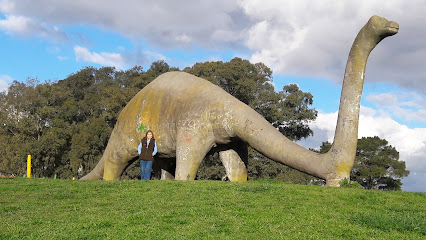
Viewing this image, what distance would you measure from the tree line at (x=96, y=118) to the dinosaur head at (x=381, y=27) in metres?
25.6

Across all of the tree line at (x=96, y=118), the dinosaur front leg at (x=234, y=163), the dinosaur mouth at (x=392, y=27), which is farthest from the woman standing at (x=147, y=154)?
the tree line at (x=96, y=118)

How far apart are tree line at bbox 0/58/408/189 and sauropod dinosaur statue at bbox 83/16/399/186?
19988 mm

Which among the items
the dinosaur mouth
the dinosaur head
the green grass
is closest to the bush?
the green grass

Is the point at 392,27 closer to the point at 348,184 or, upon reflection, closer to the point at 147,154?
the point at 348,184

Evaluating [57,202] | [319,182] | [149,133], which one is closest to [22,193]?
[57,202]

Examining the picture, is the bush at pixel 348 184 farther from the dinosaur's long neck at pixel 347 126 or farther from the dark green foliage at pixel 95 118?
the dark green foliage at pixel 95 118

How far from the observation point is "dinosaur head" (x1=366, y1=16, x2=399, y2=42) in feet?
38.4

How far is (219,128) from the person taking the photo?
1459 centimetres

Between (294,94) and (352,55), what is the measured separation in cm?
2782

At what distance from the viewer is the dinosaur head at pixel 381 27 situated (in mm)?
11703

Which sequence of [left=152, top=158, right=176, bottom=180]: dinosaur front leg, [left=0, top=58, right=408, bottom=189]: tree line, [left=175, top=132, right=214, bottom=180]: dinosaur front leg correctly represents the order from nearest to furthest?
[left=175, top=132, right=214, bottom=180]: dinosaur front leg
[left=152, top=158, right=176, bottom=180]: dinosaur front leg
[left=0, top=58, right=408, bottom=189]: tree line

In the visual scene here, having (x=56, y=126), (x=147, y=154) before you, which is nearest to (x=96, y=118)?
(x=56, y=126)

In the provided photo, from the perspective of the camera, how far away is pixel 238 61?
1603 inches

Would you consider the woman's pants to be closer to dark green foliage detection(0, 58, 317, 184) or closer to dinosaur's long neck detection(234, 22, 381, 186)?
dinosaur's long neck detection(234, 22, 381, 186)
